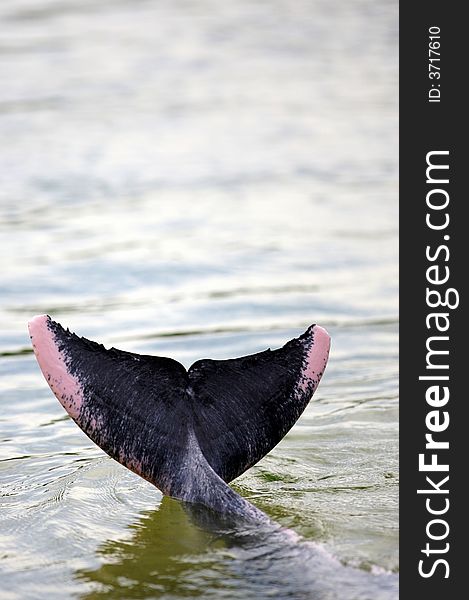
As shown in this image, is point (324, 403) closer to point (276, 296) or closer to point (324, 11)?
point (276, 296)

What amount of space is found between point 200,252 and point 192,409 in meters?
4.01

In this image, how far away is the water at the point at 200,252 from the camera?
4.39 meters

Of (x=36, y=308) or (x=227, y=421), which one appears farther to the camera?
(x=36, y=308)

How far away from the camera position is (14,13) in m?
15.3

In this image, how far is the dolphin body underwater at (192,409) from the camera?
4.33 m

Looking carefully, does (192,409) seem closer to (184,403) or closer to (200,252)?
(184,403)

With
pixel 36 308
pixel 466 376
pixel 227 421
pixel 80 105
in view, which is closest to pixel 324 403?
pixel 466 376

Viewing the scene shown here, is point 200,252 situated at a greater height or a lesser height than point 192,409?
greater

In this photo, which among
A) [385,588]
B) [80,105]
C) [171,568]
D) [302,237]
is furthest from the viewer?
[80,105]

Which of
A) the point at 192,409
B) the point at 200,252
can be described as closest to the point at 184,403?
the point at 192,409

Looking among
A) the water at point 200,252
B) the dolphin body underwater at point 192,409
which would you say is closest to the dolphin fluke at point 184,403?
the dolphin body underwater at point 192,409

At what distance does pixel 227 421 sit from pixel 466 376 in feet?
3.60

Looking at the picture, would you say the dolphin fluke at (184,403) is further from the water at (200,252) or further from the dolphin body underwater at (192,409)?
the water at (200,252)

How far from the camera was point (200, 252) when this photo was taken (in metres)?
8.41
